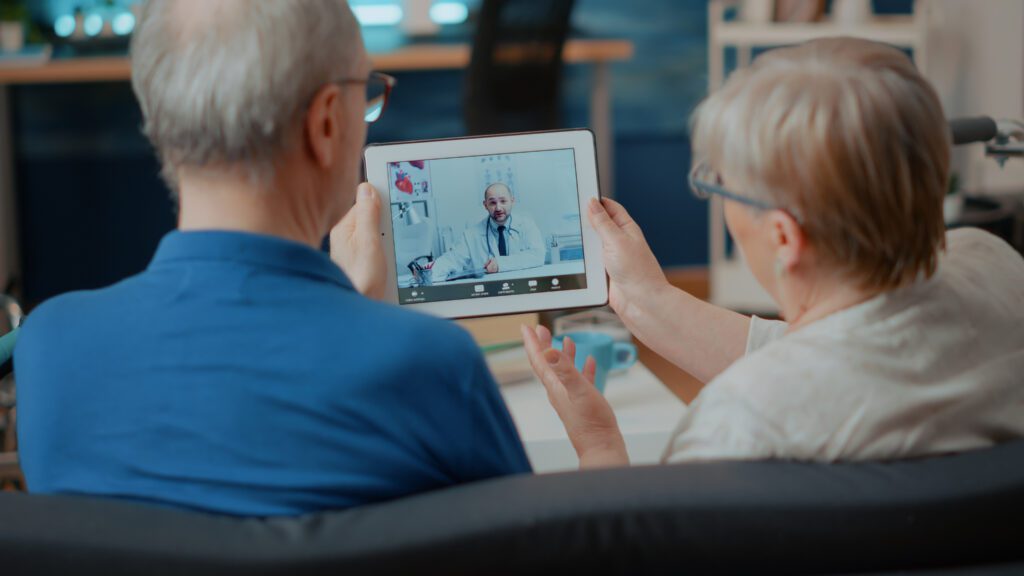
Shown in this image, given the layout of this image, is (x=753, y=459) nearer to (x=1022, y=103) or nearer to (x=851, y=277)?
(x=851, y=277)

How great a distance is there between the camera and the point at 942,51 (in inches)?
152

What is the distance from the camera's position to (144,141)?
4.23 m

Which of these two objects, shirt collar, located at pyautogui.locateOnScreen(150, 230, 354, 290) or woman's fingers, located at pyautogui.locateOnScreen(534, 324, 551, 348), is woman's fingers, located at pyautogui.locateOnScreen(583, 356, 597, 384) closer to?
woman's fingers, located at pyautogui.locateOnScreen(534, 324, 551, 348)

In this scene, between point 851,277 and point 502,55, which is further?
point 502,55

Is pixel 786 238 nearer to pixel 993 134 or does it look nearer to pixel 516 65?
pixel 993 134

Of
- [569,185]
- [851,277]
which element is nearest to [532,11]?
[569,185]

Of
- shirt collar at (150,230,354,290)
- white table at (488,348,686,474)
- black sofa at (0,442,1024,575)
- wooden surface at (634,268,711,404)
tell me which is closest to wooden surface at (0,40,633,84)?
wooden surface at (634,268,711,404)

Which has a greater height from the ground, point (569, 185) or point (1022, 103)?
point (569, 185)

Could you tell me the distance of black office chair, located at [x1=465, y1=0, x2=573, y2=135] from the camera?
314 cm

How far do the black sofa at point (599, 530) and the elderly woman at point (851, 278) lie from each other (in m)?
0.10

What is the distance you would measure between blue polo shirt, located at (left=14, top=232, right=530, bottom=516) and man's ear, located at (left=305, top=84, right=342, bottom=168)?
9 centimetres

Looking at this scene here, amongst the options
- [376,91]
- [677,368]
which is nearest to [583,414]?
[376,91]

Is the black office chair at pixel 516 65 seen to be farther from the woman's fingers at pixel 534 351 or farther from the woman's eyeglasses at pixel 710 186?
Answer: the woman's eyeglasses at pixel 710 186

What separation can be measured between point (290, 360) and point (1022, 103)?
3019 millimetres
